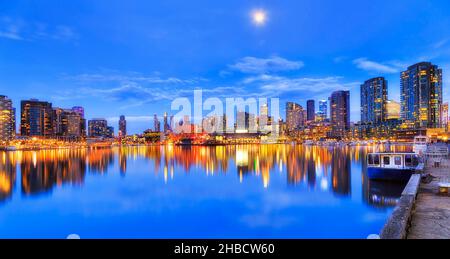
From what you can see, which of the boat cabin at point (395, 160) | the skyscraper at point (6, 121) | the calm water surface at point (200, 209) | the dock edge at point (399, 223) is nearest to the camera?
the dock edge at point (399, 223)

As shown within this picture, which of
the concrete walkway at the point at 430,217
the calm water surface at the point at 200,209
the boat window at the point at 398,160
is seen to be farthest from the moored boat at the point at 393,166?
the concrete walkway at the point at 430,217

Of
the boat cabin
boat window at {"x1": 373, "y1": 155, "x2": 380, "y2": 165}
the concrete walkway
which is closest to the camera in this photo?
the concrete walkway

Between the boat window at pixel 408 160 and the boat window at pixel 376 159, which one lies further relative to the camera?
the boat window at pixel 376 159

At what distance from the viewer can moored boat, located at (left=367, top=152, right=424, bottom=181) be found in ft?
72.9

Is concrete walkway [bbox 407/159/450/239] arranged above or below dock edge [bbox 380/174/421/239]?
below

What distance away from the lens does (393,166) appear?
75.0 ft

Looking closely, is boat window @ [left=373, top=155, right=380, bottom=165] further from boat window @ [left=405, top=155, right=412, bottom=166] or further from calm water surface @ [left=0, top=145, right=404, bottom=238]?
boat window @ [left=405, top=155, right=412, bottom=166]

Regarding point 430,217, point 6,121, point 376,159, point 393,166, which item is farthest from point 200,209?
point 6,121

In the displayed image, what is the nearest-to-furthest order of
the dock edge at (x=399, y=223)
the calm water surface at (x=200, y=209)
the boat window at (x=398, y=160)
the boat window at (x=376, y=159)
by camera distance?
1. the dock edge at (x=399, y=223)
2. the calm water surface at (x=200, y=209)
3. the boat window at (x=398, y=160)
4. the boat window at (x=376, y=159)

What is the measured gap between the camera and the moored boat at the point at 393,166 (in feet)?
72.9

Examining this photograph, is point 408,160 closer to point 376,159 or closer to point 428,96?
point 376,159

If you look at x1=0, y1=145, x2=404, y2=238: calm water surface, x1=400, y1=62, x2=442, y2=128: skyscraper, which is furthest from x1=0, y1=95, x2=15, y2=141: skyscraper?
x1=400, y1=62, x2=442, y2=128: skyscraper

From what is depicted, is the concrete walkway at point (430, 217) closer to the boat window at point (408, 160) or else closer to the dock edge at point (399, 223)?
the dock edge at point (399, 223)
